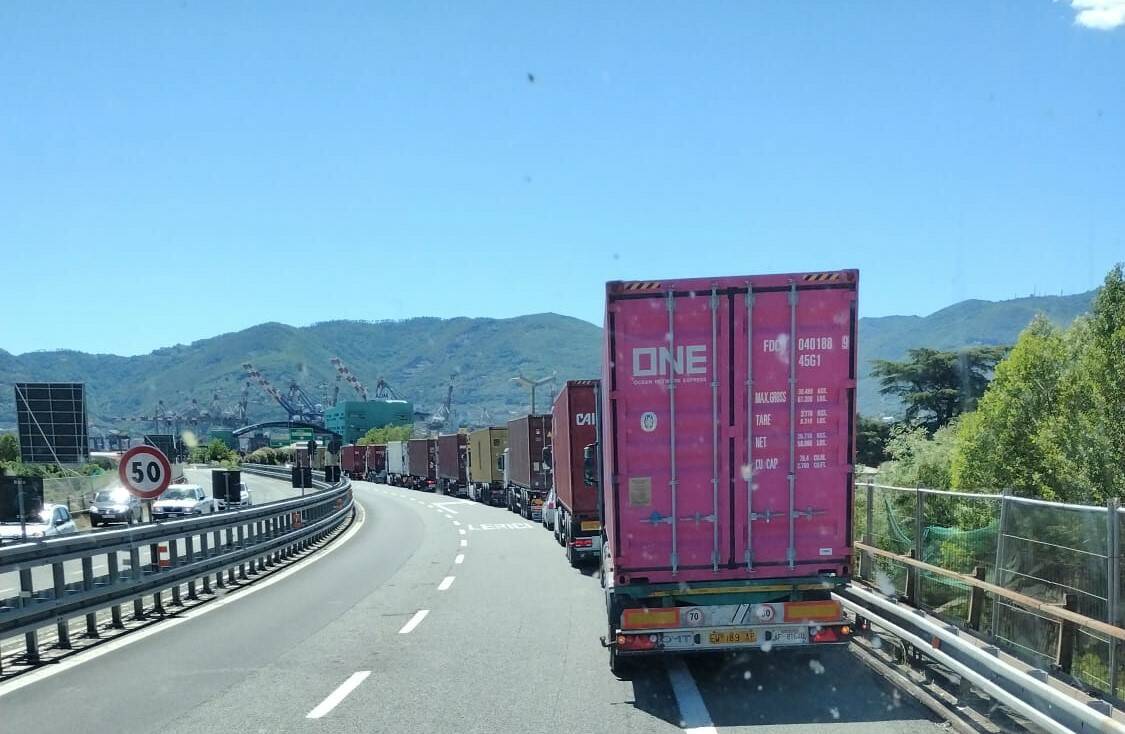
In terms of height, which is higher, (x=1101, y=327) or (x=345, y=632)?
(x=1101, y=327)

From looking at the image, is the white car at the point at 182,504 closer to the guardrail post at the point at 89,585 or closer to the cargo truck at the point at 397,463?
the guardrail post at the point at 89,585

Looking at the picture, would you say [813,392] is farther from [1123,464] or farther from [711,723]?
[1123,464]

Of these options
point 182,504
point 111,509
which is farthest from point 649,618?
point 111,509

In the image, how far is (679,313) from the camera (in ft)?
26.5

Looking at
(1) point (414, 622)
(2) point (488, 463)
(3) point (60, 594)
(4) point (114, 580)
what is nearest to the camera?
(3) point (60, 594)

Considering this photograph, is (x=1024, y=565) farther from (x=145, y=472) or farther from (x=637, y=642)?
(x=145, y=472)

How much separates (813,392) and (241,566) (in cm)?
1167

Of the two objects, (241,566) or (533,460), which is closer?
(241,566)

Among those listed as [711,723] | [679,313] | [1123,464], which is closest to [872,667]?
[711,723]

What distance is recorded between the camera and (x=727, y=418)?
8.07 meters

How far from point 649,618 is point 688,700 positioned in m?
0.74

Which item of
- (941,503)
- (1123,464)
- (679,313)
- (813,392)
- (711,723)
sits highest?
(679,313)

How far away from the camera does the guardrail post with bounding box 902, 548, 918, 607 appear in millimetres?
10047

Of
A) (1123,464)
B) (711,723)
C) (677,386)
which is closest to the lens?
(711,723)
